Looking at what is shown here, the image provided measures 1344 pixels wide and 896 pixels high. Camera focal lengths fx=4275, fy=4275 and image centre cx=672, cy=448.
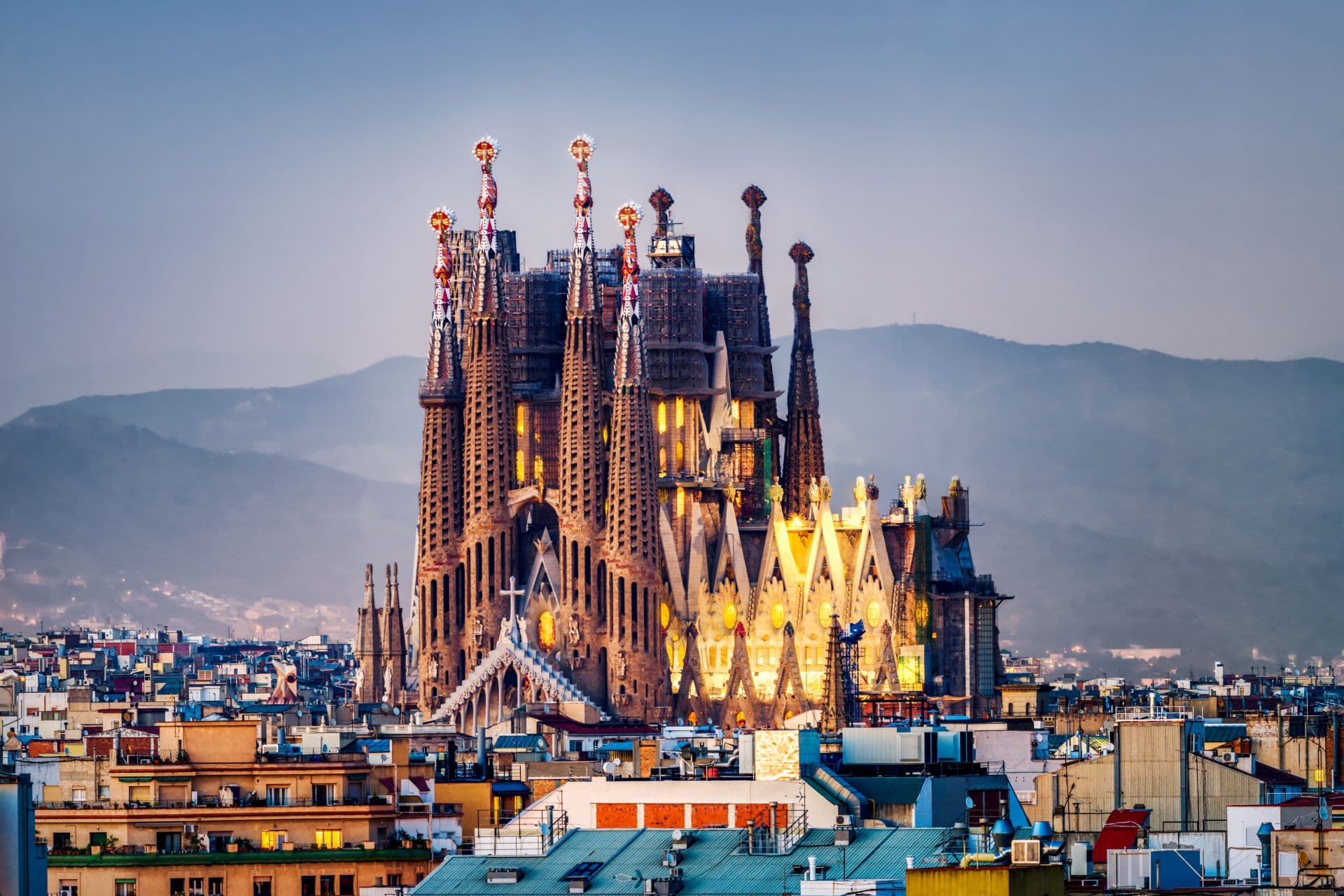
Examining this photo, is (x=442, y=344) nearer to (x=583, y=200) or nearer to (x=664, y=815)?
(x=583, y=200)

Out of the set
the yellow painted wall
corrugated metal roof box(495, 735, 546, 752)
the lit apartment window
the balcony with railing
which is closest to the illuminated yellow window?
corrugated metal roof box(495, 735, 546, 752)

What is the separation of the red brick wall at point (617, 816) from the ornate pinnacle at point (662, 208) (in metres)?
107

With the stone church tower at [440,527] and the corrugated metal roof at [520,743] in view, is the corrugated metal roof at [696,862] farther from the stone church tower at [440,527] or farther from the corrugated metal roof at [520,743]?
the stone church tower at [440,527]

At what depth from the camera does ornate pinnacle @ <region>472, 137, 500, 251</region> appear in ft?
484

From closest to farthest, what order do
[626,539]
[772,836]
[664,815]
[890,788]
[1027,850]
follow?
[1027,850], [772,836], [664,815], [890,788], [626,539]

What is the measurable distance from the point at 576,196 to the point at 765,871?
100743 mm

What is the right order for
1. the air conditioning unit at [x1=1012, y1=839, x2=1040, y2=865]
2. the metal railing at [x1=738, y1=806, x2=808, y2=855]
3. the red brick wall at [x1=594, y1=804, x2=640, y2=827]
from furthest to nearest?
1. the red brick wall at [x1=594, y1=804, x2=640, y2=827]
2. the metal railing at [x1=738, y1=806, x2=808, y2=855]
3. the air conditioning unit at [x1=1012, y1=839, x2=1040, y2=865]

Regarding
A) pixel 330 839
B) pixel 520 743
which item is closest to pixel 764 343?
pixel 520 743

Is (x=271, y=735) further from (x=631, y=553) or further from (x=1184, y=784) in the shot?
(x=631, y=553)

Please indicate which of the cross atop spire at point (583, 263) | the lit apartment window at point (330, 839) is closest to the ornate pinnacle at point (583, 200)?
the cross atop spire at point (583, 263)

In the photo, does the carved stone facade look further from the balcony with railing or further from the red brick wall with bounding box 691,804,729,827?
the red brick wall with bounding box 691,804,729,827

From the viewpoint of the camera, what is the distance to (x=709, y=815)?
5531 cm

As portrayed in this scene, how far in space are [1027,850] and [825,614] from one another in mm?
107845

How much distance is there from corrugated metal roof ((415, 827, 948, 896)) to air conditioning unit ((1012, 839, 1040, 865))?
4600mm
